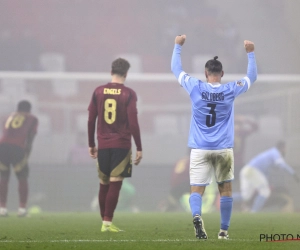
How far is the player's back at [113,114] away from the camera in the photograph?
798cm

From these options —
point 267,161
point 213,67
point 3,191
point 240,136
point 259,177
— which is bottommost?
point 3,191

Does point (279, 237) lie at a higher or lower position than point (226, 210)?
lower

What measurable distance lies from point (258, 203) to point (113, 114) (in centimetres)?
962

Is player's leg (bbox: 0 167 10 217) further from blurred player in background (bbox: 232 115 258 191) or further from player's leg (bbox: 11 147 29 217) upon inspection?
blurred player in background (bbox: 232 115 258 191)

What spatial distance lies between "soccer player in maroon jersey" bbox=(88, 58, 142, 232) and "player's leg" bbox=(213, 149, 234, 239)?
1344mm

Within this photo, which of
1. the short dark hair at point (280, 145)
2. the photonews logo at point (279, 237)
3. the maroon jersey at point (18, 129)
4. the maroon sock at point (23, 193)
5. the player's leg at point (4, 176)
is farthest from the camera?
the short dark hair at point (280, 145)

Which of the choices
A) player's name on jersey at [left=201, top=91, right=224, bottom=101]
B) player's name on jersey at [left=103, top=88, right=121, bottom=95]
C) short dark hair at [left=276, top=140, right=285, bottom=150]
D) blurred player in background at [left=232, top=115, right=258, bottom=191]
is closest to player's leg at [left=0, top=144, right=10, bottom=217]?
player's name on jersey at [left=103, top=88, right=121, bottom=95]

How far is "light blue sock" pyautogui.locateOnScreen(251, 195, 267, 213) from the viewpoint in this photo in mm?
17038

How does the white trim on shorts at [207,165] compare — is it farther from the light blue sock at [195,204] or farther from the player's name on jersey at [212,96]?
the player's name on jersey at [212,96]

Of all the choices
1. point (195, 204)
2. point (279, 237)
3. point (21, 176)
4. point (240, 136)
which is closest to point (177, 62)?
point (195, 204)

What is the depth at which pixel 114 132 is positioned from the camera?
7.98 metres

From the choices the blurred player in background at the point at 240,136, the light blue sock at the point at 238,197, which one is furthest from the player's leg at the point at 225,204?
the blurred player in background at the point at 240,136

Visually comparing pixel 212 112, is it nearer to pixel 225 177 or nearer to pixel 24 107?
pixel 225 177

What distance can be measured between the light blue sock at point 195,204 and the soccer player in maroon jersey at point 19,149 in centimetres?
616
